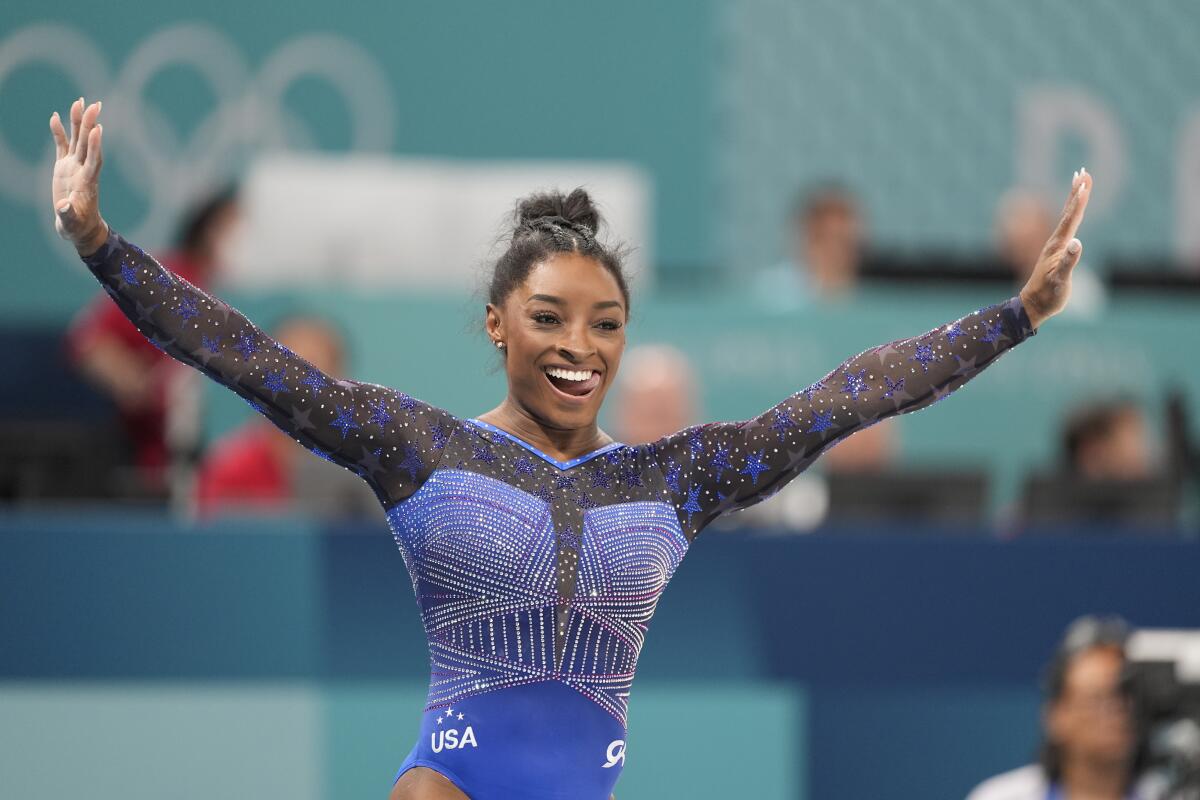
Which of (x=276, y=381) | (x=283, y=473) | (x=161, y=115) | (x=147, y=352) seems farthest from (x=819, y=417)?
(x=161, y=115)

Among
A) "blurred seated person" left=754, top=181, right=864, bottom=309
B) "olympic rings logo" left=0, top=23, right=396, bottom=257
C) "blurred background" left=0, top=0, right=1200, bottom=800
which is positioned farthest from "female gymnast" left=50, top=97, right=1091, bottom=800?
"olympic rings logo" left=0, top=23, right=396, bottom=257

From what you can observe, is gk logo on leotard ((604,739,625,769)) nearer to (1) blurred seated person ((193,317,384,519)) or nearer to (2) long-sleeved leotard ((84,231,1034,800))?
(2) long-sleeved leotard ((84,231,1034,800))

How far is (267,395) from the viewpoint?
8.95 feet

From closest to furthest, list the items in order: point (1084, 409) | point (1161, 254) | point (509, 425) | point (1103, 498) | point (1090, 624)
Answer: point (509, 425) < point (1090, 624) < point (1103, 498) < point (1084, 409) < point (1161, 254)

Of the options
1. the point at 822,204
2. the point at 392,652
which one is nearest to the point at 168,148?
the point at 822,204

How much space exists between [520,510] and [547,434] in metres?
0.17

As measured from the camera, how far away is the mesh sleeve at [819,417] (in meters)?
2.89

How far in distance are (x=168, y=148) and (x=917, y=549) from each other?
5.30 m

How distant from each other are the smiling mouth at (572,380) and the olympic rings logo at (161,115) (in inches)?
257

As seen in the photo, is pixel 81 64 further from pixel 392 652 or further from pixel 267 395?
pixel 267 395

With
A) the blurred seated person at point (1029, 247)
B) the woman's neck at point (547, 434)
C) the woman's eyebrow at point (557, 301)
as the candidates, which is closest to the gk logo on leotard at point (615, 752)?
the woman's neck at point (547, 434)

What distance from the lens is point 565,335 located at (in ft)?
9.26

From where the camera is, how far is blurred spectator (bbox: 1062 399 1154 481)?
6.57m

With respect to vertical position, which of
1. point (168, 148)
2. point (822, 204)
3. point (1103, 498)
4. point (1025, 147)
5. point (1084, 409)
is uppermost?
point (1025, 147)
